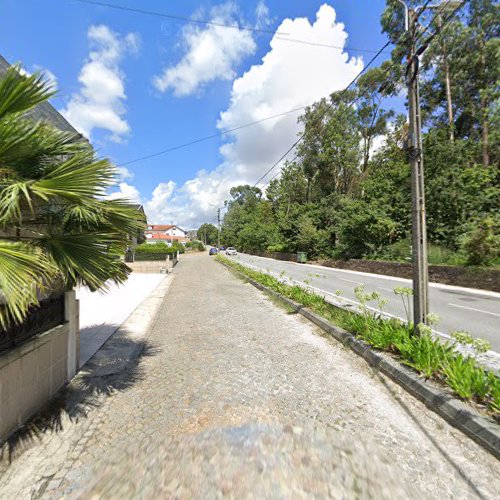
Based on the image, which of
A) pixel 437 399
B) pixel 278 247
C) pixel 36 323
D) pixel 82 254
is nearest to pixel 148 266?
pixel 36 323

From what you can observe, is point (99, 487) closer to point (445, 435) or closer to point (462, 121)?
point (445, 435)

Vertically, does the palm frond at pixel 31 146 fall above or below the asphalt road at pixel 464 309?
above

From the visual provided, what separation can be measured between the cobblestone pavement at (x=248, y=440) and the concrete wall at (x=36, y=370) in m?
0.24

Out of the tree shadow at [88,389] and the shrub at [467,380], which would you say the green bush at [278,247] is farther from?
the shrub at [467,380]

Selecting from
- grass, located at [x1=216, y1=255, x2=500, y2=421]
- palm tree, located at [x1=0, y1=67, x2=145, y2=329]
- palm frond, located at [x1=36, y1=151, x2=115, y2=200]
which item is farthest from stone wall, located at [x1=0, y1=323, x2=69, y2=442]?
grass, located at [x1=216, y1=255, x2=500, y2=421]

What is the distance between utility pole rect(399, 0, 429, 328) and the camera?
14.3ft

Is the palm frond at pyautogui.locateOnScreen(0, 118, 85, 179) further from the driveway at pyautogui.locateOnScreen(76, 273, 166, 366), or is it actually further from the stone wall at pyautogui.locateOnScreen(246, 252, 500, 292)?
the stone wall at pyautogui.locateOnScreen(246, 252, 500, 292)

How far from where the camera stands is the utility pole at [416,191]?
4352 mm

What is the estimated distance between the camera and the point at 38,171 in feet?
9.15

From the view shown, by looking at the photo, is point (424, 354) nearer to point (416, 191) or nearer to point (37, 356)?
point (416, 191)

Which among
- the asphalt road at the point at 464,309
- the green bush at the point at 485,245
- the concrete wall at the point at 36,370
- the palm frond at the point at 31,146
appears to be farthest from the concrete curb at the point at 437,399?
the green bush at the point at 485,245

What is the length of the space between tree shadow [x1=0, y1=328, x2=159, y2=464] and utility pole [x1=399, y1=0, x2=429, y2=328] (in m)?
4.13

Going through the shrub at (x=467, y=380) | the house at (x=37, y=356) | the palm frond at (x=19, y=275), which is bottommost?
the shrub at (x=467, y=380)

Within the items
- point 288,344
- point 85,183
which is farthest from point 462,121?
point 85,183
